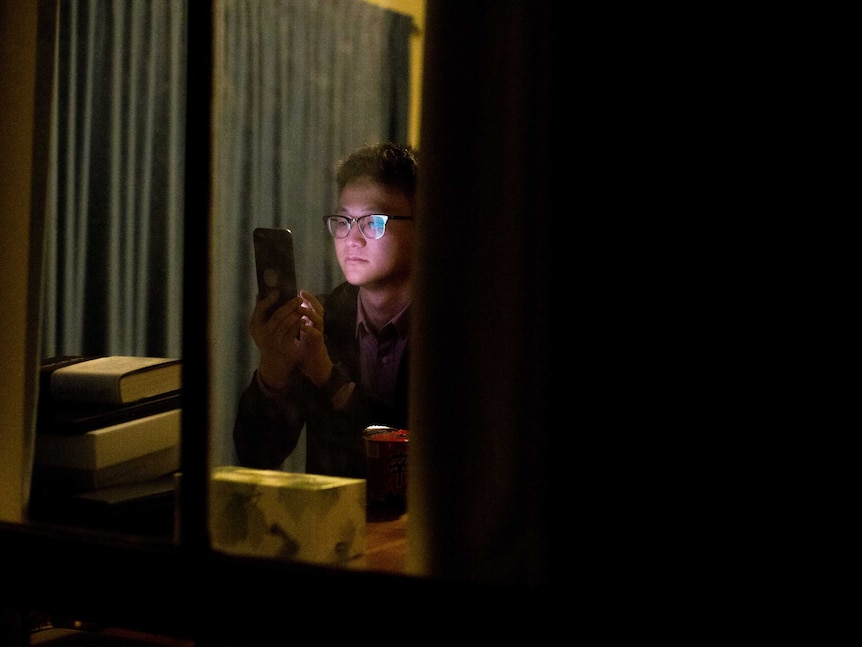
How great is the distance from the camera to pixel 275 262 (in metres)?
1.41

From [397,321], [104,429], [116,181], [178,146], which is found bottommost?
[104,429]

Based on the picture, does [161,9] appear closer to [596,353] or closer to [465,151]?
[465,151]

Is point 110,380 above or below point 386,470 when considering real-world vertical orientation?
above

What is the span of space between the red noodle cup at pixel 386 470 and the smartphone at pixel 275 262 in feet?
1.16

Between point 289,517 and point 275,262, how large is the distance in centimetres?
52

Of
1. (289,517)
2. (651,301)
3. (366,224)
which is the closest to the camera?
(651,301)

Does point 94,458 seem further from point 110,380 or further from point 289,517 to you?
point 289,517

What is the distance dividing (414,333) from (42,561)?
0.63 meters

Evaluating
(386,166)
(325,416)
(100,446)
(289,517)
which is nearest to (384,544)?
(289,517)

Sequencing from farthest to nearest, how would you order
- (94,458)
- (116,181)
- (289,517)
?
(116,181)
(94,458)
(289,517)

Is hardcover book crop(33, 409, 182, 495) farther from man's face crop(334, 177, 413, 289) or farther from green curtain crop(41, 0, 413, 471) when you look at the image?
man's face crop(334, 177, 413, 289)

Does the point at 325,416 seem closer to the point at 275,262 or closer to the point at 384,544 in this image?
the point at 275,262

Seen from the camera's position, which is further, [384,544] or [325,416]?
[325,416]

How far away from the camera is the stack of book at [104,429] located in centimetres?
123
